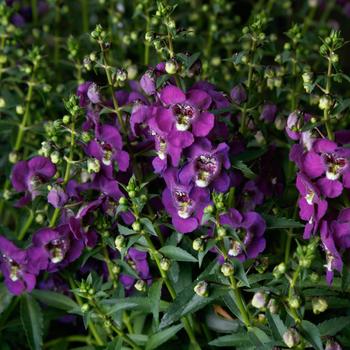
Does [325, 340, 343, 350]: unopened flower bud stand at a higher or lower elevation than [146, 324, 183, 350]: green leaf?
higher

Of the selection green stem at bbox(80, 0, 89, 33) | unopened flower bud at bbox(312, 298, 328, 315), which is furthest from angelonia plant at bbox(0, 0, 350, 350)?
green stem at bbox(80, 0, 89, 33)

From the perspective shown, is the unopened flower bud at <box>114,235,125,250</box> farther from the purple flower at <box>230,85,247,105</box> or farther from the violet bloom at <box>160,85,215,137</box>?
the purple flower at <box>230,85,247,105</box>

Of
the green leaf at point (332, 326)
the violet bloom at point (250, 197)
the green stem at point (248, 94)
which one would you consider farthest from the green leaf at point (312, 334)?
the green stem at point (248, 94)

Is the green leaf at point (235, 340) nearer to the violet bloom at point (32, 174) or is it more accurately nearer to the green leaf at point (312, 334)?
the green leaf at point (312, 334)

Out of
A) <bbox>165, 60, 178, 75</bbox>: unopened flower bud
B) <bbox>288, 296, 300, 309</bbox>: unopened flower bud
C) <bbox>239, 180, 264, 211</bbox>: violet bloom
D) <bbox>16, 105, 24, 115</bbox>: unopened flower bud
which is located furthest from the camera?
<bbox>16, 105, 24, 115</bbox>: unopened flower bud

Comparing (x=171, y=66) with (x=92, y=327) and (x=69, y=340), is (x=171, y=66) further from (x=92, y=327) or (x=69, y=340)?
(x=69, y=340)

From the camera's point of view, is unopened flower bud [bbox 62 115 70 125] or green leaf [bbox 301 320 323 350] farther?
unopened flower bud [bbox 62 115 70 125]

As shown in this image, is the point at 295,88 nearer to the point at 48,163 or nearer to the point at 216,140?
the point at 216,140
